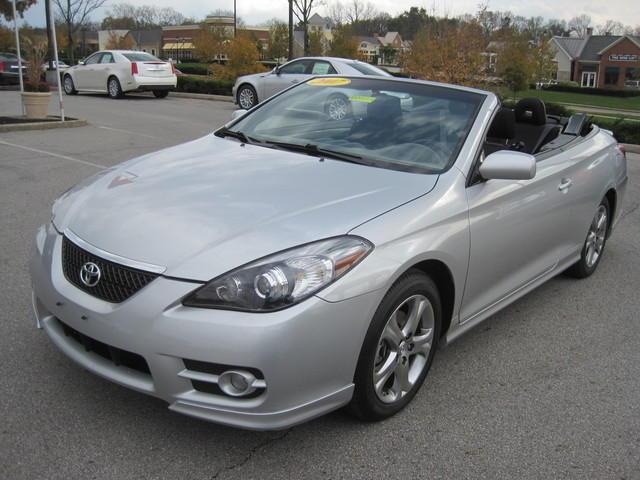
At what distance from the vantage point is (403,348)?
A: 313 centimetres

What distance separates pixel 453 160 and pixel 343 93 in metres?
1.12

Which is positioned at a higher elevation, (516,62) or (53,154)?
(516,62)

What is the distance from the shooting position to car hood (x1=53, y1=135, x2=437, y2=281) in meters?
2.71

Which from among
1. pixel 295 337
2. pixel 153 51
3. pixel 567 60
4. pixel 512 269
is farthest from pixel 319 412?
pixel 153 51

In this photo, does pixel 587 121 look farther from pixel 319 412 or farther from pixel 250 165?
pixel 319 412

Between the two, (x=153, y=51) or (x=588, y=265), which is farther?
(x=153, y=51)

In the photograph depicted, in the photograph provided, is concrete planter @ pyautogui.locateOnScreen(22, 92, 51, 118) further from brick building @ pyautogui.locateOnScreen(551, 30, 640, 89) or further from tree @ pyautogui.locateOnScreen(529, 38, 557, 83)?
brick building @ pyautogui.locateOnScreen(551, 30, 640, 89)

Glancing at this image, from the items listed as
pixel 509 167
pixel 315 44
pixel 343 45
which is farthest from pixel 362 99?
pixel 315 44

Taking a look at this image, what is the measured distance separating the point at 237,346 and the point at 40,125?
11.6m

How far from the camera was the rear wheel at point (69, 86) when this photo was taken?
22062 millimetres

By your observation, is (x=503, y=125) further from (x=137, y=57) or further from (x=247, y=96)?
(x=137, y=57)

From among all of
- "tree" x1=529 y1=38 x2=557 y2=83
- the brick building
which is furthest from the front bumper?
the brick building

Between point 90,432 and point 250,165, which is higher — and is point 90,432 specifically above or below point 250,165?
below

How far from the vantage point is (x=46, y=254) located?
3.13 m
